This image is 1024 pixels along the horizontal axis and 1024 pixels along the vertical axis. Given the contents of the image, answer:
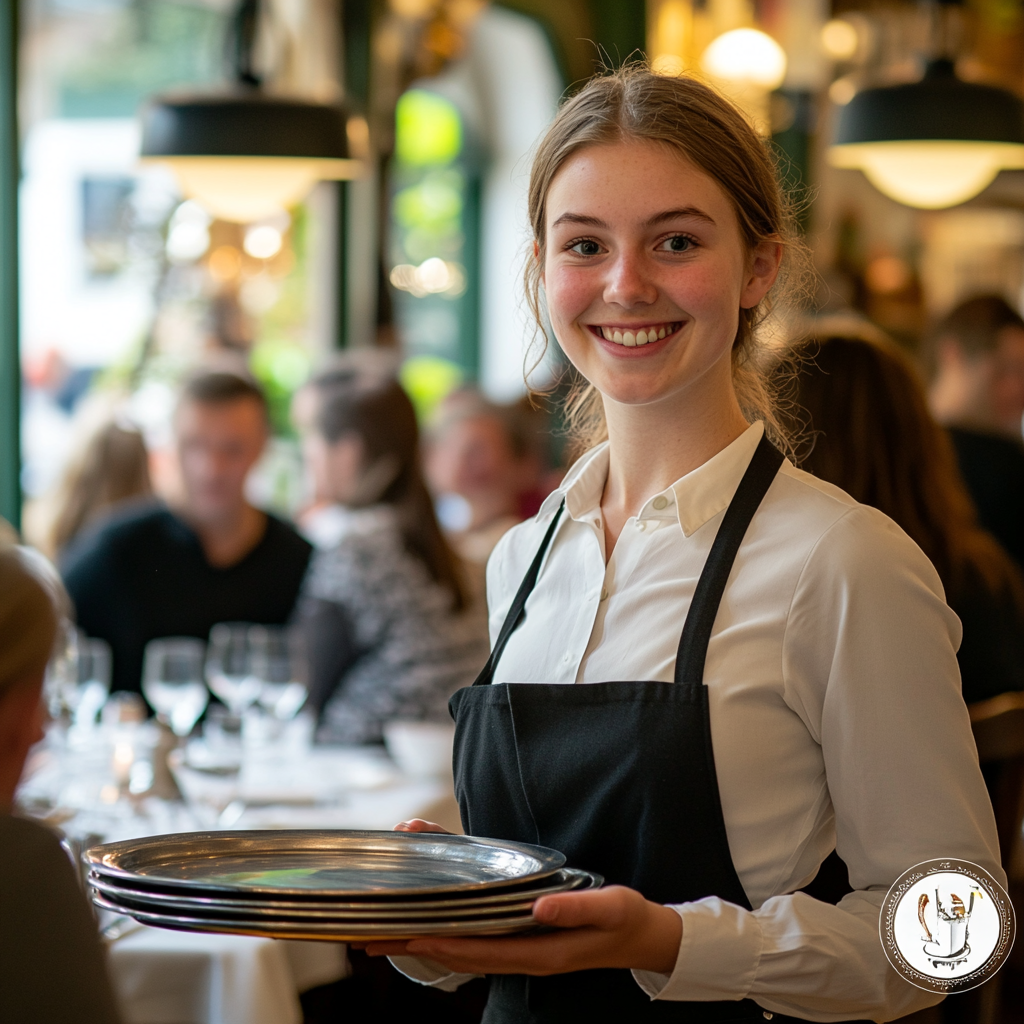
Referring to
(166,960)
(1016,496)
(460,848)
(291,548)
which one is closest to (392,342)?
(291,548)

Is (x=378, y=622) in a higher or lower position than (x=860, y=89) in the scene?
lower

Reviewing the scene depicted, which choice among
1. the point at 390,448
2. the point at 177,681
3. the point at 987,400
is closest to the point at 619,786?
the point at 177,681

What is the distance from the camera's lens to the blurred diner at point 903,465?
8.18 ft

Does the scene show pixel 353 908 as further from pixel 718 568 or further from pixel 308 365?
pixel 308 365

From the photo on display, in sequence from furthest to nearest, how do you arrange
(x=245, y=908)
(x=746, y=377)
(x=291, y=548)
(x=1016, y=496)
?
(x=1016, y=496) < (x=291, y=548) < (x=746, y=377) < (x=245, y=908)

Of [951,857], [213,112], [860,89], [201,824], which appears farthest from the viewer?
[860,89]

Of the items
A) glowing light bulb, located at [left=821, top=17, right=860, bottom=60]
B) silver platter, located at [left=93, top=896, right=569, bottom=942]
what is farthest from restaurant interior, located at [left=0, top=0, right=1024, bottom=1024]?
glowing light bulb, located at [left=821, top=17, right=860, bottom=60]

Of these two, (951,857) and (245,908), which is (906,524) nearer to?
(951,857)

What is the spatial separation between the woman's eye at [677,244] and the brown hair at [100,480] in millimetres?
3257

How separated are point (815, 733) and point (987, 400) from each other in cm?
345

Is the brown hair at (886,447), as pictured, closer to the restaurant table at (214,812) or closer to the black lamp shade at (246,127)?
the restaurant table at (214,812)

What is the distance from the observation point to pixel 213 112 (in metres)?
3.02

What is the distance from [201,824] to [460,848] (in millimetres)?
1240

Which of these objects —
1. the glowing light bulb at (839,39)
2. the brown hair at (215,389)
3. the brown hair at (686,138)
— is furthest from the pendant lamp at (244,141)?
the glowing light bulb at (839,39)
